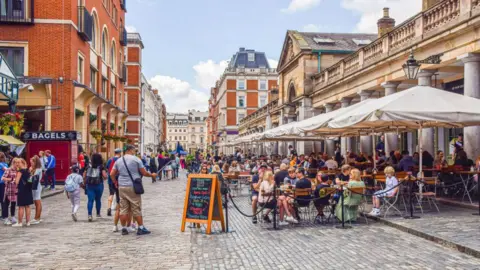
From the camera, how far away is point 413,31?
1712 cm

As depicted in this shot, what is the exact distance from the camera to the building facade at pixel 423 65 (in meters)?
13.8

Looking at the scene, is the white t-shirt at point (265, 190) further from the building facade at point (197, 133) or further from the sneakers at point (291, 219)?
the building facade at point (197, 133)

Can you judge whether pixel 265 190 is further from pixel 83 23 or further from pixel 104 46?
pixel 104 46

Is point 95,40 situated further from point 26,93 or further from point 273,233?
point 273,233

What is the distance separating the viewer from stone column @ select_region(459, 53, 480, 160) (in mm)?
13734

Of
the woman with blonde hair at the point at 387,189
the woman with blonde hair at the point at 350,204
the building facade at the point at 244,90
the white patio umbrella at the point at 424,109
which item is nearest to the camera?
the white patio umbrella at the point at 424,109

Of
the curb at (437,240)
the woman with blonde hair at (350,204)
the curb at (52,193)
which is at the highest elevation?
the woman with blonde hair at (350,204)

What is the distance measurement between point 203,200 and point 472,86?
28.0 ft

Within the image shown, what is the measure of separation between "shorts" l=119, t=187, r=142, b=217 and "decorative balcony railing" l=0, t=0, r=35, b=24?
18.5 meters

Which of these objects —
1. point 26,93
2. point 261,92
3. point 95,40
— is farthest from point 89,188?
point 261,92

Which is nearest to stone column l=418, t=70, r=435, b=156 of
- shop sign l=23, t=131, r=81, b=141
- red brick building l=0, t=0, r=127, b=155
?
shop sign l=23, t=131, r=81, b=141

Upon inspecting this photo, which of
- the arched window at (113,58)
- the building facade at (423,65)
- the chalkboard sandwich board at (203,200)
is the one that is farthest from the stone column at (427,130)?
the arched window at (113,58)

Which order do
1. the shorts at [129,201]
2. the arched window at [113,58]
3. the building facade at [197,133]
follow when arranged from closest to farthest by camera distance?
the shorts at [129,201]
the arched window at [113,58]
the building facade at [197,133]

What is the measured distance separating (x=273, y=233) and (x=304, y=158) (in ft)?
42.2
